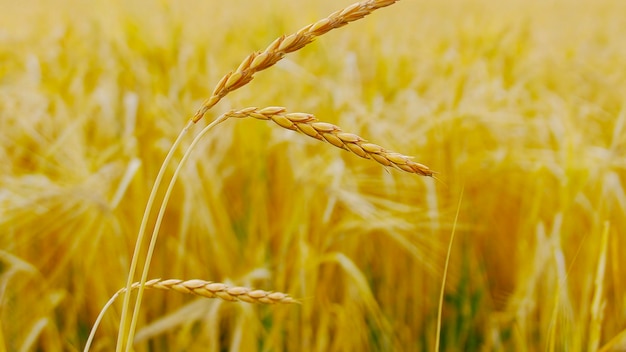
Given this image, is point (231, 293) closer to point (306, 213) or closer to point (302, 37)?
point (302, 37)

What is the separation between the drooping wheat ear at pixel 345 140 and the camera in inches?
13.0

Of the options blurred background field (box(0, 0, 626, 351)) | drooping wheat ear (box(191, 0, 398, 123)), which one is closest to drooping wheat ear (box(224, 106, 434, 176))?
drooping wheat ear (box(191, 0, 398, 123))

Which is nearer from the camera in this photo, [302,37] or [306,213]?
[302,37]

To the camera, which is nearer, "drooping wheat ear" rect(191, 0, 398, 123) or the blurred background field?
"drooping wheat ear" rect(191, 0, 398, 123)

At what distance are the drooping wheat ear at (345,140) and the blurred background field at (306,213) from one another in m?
0.61

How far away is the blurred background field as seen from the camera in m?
1.13

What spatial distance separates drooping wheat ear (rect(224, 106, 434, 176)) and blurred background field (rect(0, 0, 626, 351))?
1.99 feet

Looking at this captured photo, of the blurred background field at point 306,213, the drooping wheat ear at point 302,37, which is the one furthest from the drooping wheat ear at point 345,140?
the blurred background field at point 306,213

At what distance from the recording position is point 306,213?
3.89ft

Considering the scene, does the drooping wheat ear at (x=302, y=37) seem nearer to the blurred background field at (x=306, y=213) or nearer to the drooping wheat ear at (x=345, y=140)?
the drooping wheat ear at (x=345, y=140)

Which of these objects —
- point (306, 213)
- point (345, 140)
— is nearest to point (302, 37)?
point (345, 140)

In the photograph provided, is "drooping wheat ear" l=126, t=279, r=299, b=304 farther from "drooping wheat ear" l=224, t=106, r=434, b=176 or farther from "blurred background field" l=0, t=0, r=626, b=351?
"blurred background field" l=0, t=0, r=626, b=351

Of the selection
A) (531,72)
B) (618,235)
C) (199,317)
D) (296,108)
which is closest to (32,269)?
(199,317)

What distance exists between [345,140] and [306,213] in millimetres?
850
